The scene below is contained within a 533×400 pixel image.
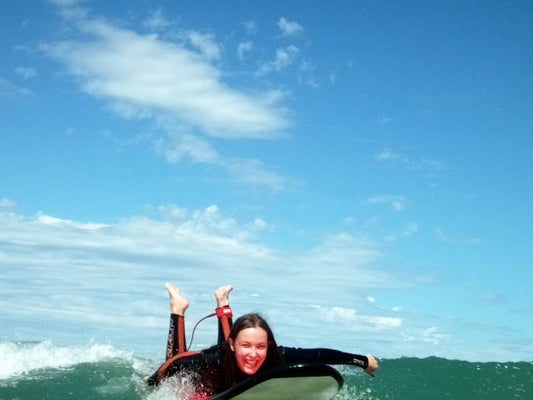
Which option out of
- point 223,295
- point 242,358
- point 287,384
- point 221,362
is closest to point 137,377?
point 223,295

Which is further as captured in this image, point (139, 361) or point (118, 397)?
point (139, 361)

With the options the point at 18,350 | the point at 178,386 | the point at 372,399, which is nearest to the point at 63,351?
the point at 18,350

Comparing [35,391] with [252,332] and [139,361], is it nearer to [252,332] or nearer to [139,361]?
[139,361]

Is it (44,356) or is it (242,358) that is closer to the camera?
(242,358)

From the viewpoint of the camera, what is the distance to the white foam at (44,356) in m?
9.56

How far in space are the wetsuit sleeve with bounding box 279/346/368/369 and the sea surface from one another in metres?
2.65

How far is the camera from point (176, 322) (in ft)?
21.9

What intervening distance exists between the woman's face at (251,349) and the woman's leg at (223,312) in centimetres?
157

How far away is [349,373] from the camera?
30.4 feet

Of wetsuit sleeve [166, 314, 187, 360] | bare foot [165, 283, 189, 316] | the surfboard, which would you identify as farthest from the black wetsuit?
bare foot [165, 283, 189, 316]

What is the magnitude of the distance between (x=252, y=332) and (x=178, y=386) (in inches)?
42.2

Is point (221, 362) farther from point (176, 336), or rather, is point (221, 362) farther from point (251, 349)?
point (176, 336)

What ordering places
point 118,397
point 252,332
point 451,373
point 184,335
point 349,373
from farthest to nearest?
point 451,373, point 349,373, point 118,397, point 184,335, point 252,332

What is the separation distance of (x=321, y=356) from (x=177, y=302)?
2.64 meters
